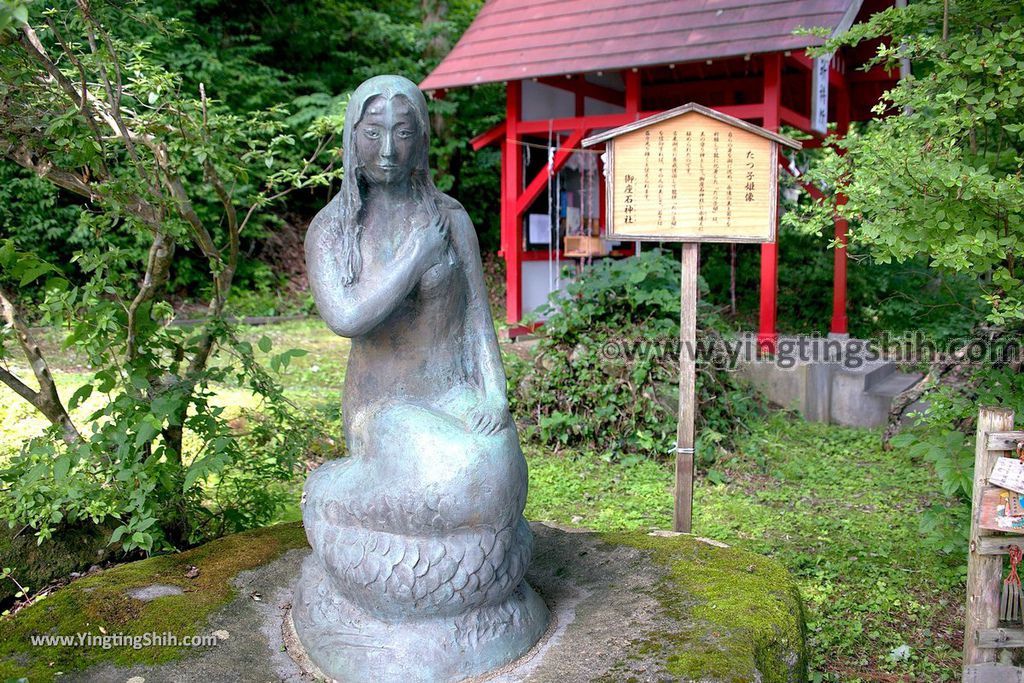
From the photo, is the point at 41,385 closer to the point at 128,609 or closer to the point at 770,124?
the point at 128,609

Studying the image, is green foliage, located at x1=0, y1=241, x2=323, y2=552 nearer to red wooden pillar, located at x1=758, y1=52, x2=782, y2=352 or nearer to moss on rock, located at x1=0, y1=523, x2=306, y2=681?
moss on rock, located at x1=0, y1=523, x2=306, y2=681

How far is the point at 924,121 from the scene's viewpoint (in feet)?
12.3

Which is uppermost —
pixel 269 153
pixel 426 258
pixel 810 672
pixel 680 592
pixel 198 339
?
pixel 269 153

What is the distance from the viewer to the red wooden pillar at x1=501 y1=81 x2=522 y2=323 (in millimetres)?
10125

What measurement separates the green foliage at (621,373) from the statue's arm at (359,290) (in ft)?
13.2

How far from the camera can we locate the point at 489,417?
2740 mm

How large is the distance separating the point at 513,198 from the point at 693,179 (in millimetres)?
6582

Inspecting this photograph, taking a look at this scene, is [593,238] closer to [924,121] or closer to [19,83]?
[924,121]

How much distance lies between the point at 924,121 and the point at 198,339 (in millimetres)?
3509

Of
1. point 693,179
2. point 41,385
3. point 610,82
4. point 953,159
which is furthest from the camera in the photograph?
point 610,82

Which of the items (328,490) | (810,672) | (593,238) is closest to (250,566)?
(328,490)

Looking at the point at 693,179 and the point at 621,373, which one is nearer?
the point at 693,179

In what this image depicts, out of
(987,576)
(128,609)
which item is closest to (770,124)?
(987,576)

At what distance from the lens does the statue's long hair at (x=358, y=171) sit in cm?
261
